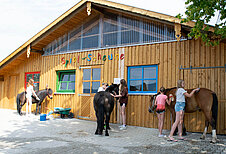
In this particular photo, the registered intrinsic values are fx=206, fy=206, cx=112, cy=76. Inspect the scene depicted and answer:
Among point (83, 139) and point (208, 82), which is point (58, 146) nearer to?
point (83, 139)

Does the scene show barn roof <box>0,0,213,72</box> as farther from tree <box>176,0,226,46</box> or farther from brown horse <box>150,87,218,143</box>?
brown horse <box>150,87,218,143</box>

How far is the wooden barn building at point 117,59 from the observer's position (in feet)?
25.3

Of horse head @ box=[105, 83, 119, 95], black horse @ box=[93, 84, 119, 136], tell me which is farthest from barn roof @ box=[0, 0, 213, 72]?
black horse @ box=[93, 84, 119, 136]

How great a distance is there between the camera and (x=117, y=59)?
9797 millimetres

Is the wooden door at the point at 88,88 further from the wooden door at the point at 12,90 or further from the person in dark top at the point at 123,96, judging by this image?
the wooden door at the point at 12,90

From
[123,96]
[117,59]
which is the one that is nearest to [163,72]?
[123,96]

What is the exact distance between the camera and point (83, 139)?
6.36 m

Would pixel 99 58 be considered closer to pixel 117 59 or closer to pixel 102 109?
pixel 117 59

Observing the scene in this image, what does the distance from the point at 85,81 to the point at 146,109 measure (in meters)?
3.80

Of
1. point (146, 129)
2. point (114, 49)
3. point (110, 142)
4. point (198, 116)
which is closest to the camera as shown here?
point (110, 142)

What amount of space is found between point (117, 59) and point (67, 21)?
12.2 ft

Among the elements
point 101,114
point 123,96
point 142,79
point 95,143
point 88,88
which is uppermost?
point 142,79

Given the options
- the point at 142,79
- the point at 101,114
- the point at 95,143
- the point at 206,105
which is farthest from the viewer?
the point at 142,79

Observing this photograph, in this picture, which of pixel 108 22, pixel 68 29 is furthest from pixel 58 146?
pixel 68 29
